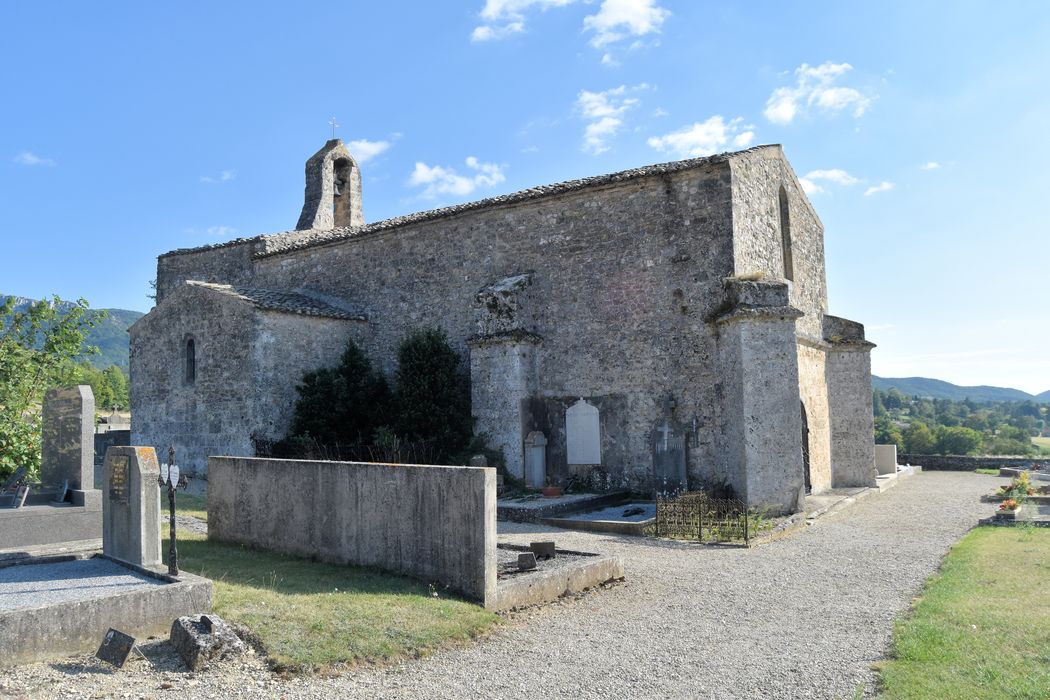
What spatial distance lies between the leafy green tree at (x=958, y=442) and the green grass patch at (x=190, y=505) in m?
42.3

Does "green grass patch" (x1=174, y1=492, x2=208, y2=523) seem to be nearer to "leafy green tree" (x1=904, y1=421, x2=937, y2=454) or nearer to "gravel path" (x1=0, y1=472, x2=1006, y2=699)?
"gravel path" (x1=0, y1=472, x2=1006, y2=699)

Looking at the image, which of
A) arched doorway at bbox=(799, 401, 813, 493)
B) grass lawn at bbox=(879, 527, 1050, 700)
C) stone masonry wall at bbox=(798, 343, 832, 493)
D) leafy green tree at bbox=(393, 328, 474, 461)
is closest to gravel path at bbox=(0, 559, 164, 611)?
grass lawn at bbox=(879, 527, 1050, 700)

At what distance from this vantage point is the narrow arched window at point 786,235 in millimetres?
18938

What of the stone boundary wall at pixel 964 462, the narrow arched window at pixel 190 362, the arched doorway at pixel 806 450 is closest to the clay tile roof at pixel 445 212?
the narrow arched window at pixel 190 362

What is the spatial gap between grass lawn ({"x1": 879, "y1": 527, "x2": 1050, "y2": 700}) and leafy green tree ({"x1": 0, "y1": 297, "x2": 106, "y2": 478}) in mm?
11229

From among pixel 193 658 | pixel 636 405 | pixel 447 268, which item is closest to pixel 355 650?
pixel 193 658

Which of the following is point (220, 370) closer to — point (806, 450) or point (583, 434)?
point (583, 434)

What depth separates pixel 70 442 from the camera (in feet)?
34.4

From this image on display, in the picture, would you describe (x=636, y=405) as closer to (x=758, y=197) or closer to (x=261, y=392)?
(x=758, y=197)

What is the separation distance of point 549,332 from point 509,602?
10.3 meters

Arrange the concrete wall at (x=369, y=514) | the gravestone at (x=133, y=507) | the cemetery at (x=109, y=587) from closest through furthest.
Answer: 1. the cemetery at (x=109, y=587)
2. the concrete wall at (x=369, y=514)
3. the gravestone at (x=133, y=507)

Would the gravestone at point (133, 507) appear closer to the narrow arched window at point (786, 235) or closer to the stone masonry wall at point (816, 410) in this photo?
the stone masonry wall at point (816, 410)

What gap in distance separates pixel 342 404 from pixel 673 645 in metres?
13.5

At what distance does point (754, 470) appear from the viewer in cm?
1408
